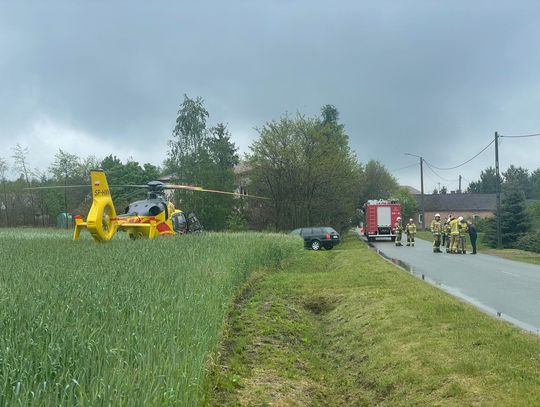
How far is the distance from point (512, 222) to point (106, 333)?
40.4 meters

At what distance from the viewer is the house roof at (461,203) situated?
100375mm

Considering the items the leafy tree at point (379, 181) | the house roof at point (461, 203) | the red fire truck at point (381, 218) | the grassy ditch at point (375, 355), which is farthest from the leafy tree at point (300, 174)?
the house roof at point (461, 203)

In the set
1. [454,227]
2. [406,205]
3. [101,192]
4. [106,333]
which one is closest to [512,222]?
[454,227]

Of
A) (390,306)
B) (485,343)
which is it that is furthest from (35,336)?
(390,306)

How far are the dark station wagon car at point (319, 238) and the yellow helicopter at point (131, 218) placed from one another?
11666mm

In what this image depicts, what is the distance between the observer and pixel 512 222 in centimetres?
3984

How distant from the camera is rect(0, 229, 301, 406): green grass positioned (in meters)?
3.03

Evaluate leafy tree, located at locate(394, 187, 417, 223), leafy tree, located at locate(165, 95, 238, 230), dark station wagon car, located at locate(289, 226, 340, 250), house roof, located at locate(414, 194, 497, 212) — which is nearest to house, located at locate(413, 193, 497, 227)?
house roof, located at locate(414, 194, 497, 212)

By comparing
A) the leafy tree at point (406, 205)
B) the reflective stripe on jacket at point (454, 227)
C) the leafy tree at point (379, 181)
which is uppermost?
Result: the leafy tree at point (379, 181)

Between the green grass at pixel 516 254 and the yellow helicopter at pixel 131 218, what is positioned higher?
the yellow helicopter at pixel 131 218

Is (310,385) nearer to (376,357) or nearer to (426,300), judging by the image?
(376,357)

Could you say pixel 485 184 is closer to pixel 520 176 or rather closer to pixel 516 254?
pixel 520 176

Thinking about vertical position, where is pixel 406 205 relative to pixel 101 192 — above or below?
above

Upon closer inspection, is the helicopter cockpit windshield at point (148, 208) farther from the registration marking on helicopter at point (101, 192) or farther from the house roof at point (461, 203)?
the house roof at point (461, 203)
